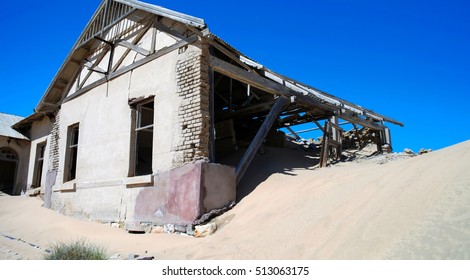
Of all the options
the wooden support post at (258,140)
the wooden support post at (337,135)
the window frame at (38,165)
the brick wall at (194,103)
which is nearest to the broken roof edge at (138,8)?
the brick wall at (194,103)

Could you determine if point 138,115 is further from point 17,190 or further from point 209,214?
point 17,190

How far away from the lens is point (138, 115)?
877 cm

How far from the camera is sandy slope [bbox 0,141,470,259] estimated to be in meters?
2.78

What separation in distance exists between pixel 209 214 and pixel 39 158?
1257 cm

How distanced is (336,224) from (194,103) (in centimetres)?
418

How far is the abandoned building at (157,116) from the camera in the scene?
687cm

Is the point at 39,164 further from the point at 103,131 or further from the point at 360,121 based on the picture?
the point at 360,121

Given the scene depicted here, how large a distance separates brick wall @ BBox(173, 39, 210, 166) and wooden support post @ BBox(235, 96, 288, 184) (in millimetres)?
1147

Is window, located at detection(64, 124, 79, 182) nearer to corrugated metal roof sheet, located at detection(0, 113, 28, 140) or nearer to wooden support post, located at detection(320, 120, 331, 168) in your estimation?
corrugated metal roof sheet, located at detection(0, 113, 28, 140)

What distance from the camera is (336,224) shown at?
3.80 m

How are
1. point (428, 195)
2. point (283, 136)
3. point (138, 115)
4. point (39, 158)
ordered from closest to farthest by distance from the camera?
point (428, 195) < point (138, 115) < point (283, 136) < point (39, 158)

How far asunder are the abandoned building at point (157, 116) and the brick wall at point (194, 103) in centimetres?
2

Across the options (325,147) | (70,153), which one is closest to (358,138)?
(325,147)

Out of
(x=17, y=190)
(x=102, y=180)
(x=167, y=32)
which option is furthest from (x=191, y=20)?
(x=17, y=190)
